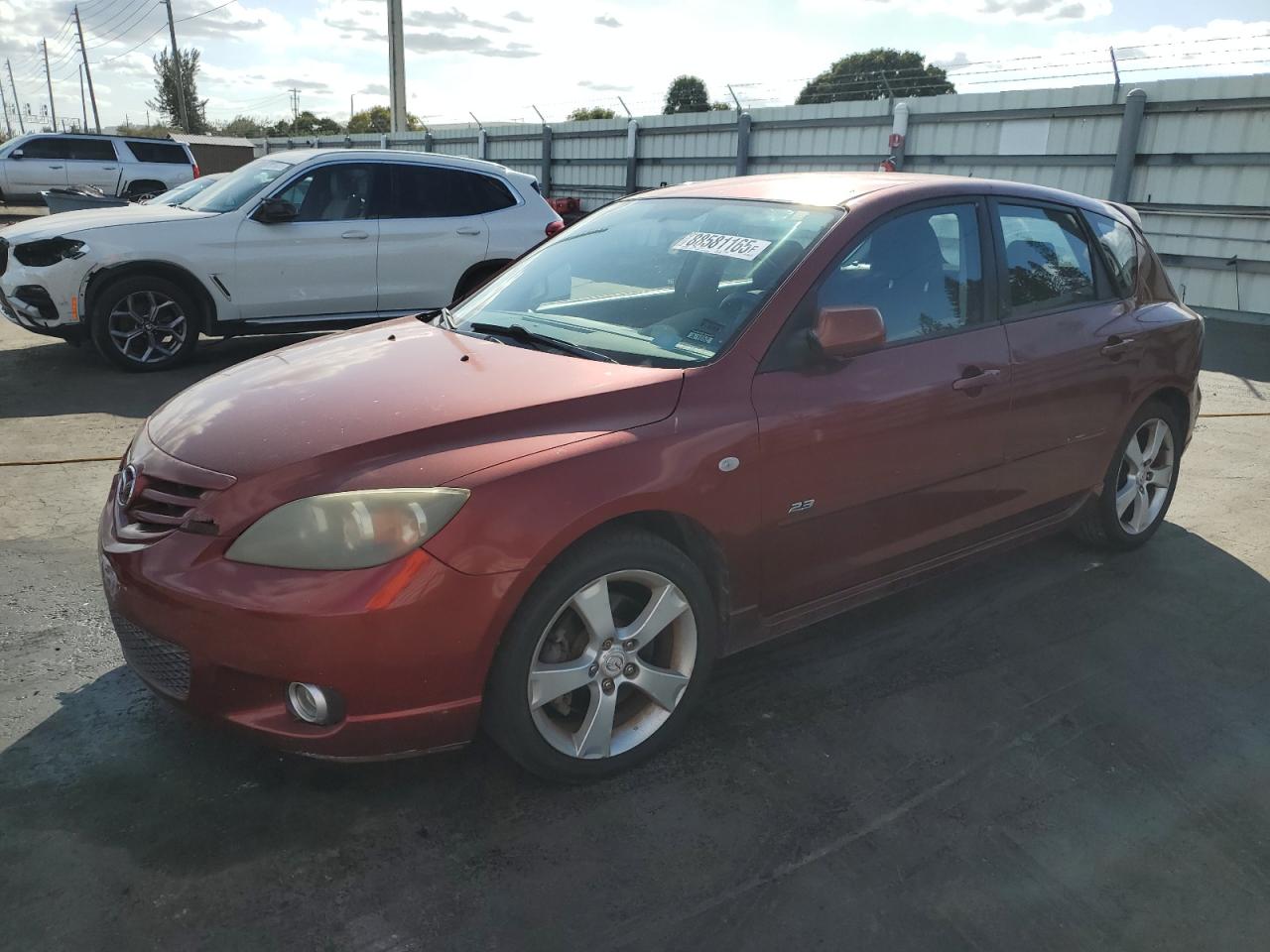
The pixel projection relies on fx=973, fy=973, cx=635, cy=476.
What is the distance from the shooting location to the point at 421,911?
2.28m

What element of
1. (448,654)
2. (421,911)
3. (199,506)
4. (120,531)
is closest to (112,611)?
(120,531)

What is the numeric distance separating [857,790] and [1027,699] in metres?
0.90

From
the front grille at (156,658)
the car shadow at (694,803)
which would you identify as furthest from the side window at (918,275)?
the front grille at (156,658)

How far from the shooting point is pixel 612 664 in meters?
2.73

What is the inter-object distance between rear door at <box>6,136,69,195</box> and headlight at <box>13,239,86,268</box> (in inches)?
680

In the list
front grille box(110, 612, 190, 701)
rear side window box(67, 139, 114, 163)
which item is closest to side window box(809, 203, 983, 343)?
front grille box(110, 612, 190, 701)

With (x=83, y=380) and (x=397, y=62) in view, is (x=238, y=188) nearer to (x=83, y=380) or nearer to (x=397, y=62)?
(x=83, y=380)

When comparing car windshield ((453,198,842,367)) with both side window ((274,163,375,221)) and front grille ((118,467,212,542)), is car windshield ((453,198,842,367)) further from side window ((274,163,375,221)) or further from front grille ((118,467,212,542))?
side window ((274,163,375,221))

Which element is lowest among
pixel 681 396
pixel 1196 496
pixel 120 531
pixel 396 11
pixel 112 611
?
pixel 1196 496

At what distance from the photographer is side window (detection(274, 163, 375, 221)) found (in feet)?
26.3

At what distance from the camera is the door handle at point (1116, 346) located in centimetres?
411

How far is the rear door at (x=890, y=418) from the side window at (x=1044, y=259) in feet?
0.61

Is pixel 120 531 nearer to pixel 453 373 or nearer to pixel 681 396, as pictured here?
pixel 453 373

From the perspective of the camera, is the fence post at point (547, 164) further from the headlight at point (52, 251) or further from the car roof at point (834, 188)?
the car roof at point (834, 188)
